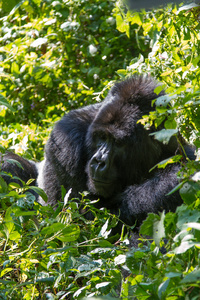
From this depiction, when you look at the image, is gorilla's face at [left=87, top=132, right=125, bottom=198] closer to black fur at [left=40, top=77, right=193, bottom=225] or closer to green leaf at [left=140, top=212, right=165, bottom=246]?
black fur at [left=40, top=77, right=193, bottom=225]

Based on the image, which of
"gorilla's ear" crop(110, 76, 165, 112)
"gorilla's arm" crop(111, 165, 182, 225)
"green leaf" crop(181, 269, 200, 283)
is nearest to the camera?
"green leaf" crop(181, 269, 200, 283)

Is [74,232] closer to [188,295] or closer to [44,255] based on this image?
[44,255]

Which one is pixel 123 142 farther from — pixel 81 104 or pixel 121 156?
pixel 81 104

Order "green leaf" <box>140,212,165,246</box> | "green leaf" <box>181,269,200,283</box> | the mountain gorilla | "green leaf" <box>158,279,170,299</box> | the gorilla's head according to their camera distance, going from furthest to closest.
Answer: the gorilla's head → the mountain gorilla → "green leaf" <box>140,212,165,246</box> → "green leaf" <box>158,279,170,299</box> → "green leaf" <box>181,269,200,283</box>

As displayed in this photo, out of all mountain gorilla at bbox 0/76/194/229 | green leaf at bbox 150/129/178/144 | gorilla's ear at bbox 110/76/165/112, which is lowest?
mountain gorilla at bbox 0/76/194/229

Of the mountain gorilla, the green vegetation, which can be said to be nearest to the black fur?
the mountain gorilla

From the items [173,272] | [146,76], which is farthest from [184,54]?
[173,272]

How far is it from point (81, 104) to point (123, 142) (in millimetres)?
2088

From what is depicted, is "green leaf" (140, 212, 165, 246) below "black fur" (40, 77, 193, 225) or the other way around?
the other way around

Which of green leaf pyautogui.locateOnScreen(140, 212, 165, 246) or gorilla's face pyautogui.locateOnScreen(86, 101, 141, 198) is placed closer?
green leaf pyautogui.locateOnScreen(140, 212, 165, 246)

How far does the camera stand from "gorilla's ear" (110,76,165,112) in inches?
128

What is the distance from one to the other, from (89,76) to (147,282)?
12.8 feet

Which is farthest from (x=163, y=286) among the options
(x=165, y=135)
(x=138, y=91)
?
(x=138, y=91)

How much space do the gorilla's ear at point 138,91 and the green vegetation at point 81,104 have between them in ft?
0.34
